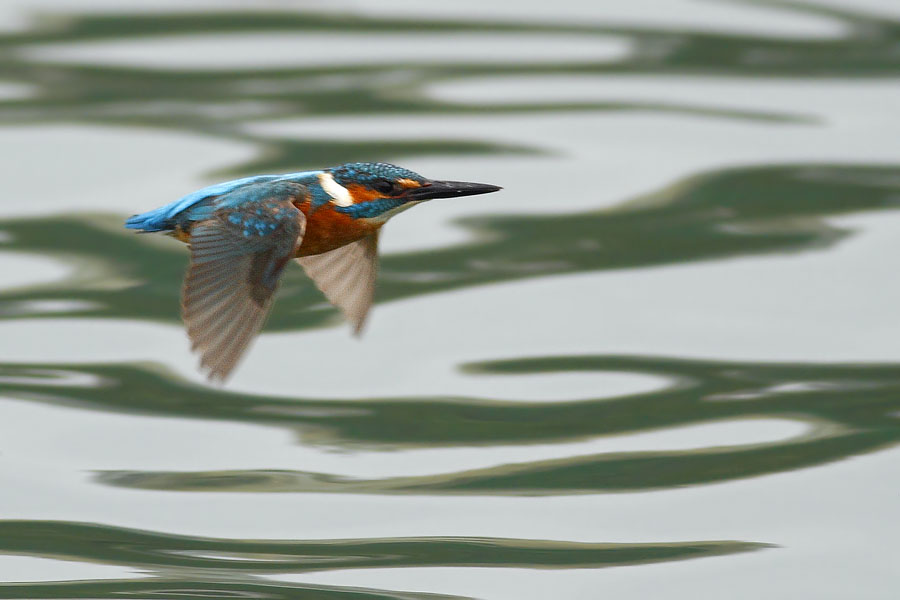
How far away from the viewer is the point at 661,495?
17.0ft

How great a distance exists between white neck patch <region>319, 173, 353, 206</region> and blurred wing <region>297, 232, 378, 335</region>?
→ 23.5 inches

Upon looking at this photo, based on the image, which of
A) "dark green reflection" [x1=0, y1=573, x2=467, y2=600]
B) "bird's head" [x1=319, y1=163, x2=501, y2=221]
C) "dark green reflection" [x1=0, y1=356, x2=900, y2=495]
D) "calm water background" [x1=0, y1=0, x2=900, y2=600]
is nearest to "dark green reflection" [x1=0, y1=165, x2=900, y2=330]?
"calm water background" [x1=0, y1=0, x2=900, y2=600]

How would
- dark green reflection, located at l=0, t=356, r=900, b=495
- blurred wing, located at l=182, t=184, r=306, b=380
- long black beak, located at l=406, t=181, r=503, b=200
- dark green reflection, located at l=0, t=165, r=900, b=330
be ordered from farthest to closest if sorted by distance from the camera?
dark green reflection, located at l=0, t=165, r=900, b=330 → dark green reflection, located at l=0, t=356, r=900, b=495 → long black beak, located at l=406, t=181, r=503, b=200 → blurred wing, located at l=182, t=184, r=306, b=380

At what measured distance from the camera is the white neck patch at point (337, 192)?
4.69m

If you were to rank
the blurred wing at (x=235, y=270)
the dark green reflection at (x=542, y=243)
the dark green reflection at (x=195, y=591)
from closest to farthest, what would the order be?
the blurred wing at (x=235, y=270), the dark green reflection at (x=195, y=591), the dark green reflection at (x=542, y=243)

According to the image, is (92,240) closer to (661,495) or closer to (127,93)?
(127,93)

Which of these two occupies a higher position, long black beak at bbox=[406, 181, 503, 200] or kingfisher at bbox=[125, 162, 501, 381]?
long black beak at bbox=[406, 181, 503, 200]

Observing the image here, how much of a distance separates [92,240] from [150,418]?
68.6 inches

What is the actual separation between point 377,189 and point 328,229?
0.64 feet

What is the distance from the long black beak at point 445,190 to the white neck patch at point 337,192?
18cm

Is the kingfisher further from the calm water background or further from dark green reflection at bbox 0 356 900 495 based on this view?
dark green reflection at bbox 0 356 900 495

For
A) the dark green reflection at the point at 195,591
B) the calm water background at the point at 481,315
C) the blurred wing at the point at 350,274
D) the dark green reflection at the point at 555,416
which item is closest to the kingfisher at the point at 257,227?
the blurred wing at the point at 350,274

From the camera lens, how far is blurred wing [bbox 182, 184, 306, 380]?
4.31 meters

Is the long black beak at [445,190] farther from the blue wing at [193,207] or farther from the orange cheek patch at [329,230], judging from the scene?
the blue wing at [193,207]
